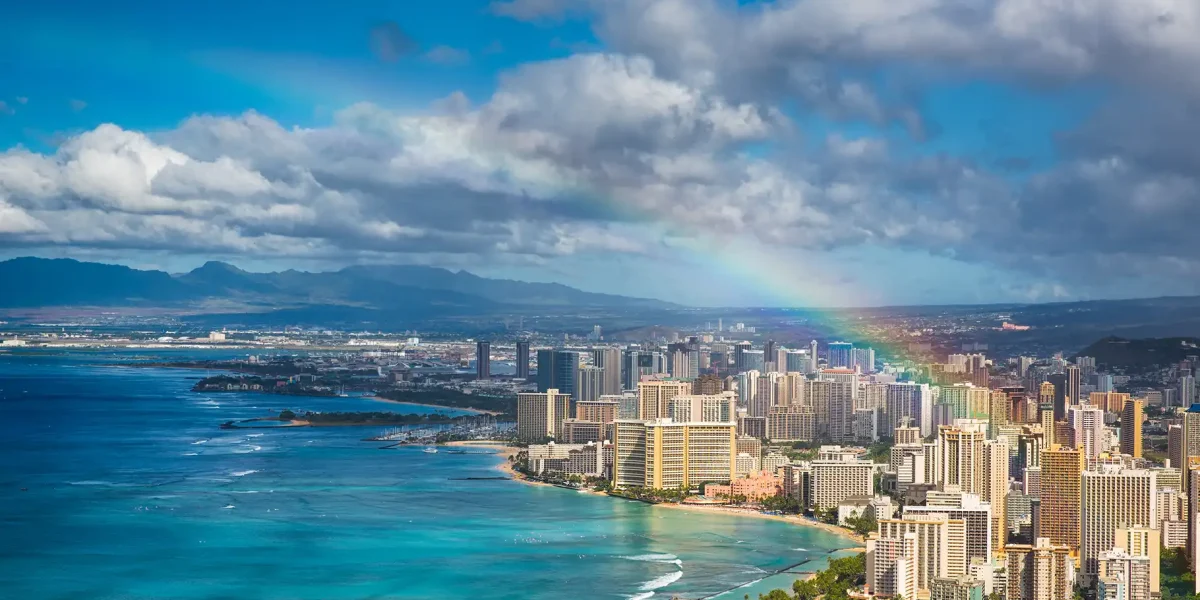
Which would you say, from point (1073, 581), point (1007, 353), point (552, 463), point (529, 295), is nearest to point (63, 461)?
point (552, 463)

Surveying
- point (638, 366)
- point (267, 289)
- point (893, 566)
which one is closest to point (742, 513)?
point (893, 566)

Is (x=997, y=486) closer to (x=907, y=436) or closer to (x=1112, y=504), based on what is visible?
(x=1112, y=504)

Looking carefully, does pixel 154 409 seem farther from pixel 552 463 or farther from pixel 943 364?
pixel 943 364

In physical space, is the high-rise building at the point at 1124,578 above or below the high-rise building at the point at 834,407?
below

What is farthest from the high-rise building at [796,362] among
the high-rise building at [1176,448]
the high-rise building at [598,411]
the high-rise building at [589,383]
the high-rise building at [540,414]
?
the high-rise building at [1176,448]

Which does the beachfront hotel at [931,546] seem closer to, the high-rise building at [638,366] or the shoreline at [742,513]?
the shoreline at [742,513]

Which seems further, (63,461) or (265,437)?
(265,437)
